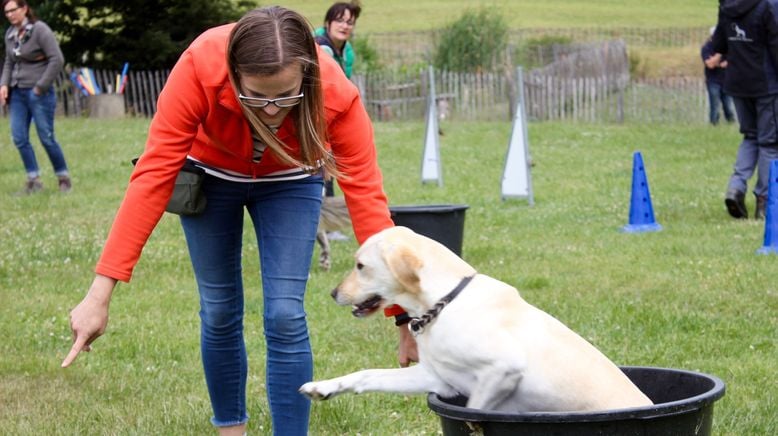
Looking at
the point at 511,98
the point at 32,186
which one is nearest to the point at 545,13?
the point at 511,98

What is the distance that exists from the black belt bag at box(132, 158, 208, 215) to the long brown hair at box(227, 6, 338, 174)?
0.36 m

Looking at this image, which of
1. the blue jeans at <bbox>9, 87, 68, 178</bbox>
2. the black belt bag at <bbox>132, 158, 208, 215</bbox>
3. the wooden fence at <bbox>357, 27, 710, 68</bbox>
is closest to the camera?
the black belt bag at <bbox>132, 158, 208, 215</bbox>

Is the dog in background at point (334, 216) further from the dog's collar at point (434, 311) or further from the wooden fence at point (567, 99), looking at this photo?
the wooden fence at point (567, 99)

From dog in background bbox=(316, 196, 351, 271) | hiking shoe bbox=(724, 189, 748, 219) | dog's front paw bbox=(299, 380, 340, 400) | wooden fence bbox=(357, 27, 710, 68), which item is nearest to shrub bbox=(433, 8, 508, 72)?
wooden fence bbox=(357, 27, 710, 68)

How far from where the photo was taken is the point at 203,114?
3.71 metres

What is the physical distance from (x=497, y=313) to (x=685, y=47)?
39.5m

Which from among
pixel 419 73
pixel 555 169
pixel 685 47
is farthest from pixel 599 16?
pixel 555 169

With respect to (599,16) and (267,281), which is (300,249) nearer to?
(267,281)

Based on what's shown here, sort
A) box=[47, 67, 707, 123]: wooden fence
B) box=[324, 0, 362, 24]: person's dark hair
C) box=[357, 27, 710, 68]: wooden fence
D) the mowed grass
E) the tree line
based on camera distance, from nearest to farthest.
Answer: the mowed grass
box=[324, 0, 362, 24]: person's dark hair
box=[47, 67, 707, 123]: wooden fence
the tree line
box=[357, 27, 710, 68]: wooden fence

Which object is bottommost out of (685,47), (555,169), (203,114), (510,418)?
(685,47)

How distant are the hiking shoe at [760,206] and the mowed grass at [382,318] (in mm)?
334

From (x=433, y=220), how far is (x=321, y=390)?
388cm

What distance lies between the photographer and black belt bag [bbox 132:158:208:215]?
A: 3.86 meters

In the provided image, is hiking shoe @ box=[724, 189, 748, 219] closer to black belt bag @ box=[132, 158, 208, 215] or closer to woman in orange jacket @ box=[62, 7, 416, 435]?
woman in orange jacket @ box=[62, 7, 416, 435]
